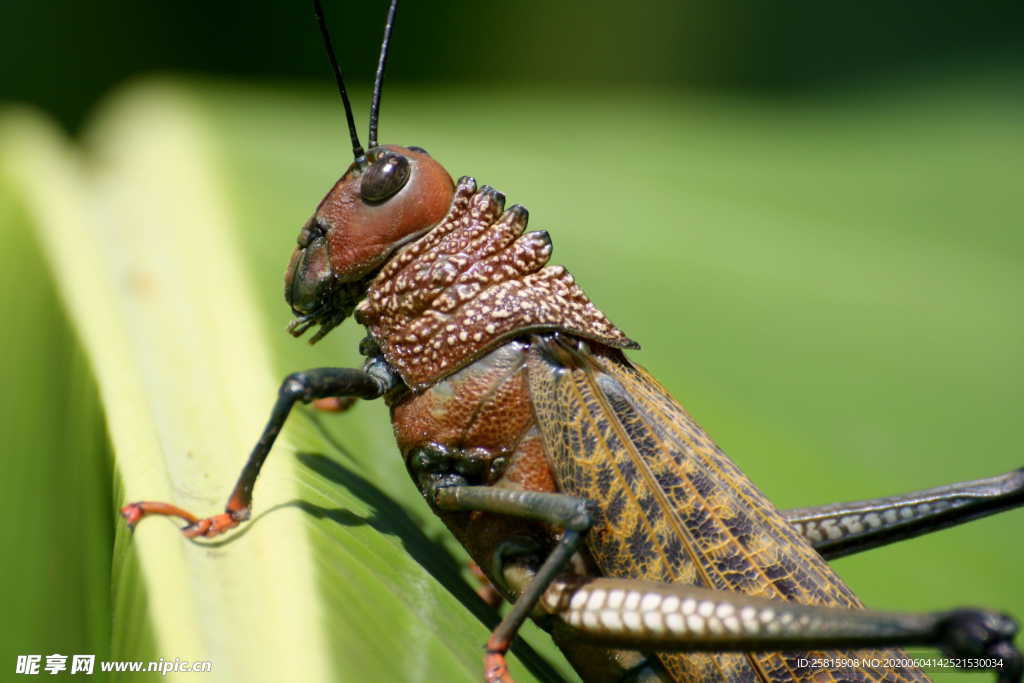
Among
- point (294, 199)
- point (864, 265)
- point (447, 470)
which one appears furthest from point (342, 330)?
point (864, 265)

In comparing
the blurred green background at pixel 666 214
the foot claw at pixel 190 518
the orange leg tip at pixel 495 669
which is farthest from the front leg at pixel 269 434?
the orange leg tip at pixel 495 669

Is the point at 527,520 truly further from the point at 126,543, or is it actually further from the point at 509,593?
the point at 126,543

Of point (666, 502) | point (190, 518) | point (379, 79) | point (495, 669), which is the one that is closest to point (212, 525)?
point (190, 518)

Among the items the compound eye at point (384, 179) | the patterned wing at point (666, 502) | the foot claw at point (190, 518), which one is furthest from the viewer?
the compound eye at point (384, 179)

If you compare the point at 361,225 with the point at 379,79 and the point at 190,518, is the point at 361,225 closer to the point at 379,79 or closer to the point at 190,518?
the point at 379,79

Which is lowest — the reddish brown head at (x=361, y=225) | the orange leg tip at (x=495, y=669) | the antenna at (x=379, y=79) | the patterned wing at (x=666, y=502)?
the orange leg tip at (x=495, y=669)

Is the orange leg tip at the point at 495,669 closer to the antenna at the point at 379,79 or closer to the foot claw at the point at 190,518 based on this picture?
the foot claw at the point at 190,518

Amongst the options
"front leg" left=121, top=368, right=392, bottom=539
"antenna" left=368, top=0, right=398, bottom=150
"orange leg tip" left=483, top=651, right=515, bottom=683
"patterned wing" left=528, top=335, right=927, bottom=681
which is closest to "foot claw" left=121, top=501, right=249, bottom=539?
"front leg" left=121, top=368, right=392, bottom=539

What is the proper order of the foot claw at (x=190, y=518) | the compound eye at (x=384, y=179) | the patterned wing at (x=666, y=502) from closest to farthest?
the foot claw at (x=190, y=518) < the patterned wing at (x=666, y=502) < the compound eye at (x=384, y=179)

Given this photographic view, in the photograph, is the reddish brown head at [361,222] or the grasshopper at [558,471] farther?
Answer: the reddish brown head at [361,222]
